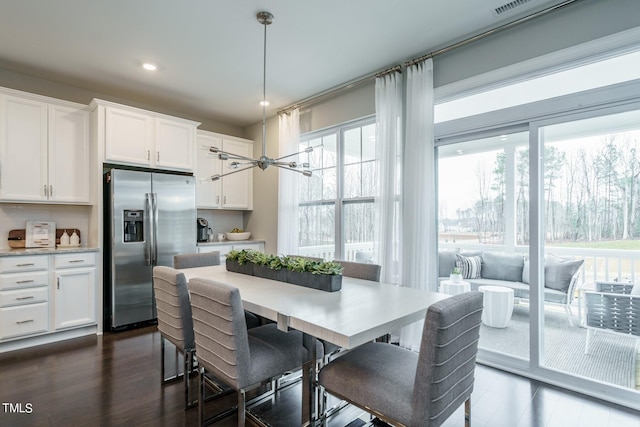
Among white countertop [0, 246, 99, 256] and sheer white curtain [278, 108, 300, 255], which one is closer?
white countertop [0, 246, 99, 256]

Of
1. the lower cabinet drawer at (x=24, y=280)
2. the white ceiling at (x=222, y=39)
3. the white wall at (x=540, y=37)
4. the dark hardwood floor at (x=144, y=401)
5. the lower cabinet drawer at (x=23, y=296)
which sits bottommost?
the dark hardwood floor at (x=144, y=401)

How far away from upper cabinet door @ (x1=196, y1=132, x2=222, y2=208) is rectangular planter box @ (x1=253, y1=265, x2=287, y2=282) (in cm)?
252

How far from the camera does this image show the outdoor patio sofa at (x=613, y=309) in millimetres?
2340

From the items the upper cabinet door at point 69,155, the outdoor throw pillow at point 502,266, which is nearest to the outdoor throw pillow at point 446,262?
the outdoor throw pillow at point 502,266

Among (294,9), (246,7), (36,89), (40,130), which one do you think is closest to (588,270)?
(294,9)

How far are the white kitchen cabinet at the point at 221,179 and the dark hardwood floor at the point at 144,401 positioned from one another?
2466 mm

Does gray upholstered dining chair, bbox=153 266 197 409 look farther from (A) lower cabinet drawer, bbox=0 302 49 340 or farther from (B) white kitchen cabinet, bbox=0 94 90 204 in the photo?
(B) white kitchen cabinet, bbox=0 94 90 204

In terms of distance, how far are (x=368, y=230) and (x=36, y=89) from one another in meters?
4.11

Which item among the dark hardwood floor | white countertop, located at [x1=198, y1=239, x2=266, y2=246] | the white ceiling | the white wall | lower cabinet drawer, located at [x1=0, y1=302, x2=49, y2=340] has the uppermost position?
the white ceiling

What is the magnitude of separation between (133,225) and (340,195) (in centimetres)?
249

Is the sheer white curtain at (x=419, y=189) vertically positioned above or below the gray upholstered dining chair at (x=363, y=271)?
above

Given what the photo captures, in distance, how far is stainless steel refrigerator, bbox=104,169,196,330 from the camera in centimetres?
369

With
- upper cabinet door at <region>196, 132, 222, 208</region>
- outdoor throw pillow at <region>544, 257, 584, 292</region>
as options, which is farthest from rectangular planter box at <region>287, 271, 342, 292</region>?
upper cabinet door at <region>196, 132, 222, 208</region>

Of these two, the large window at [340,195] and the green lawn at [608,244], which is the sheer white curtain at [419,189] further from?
the green lawn at [608,244]
